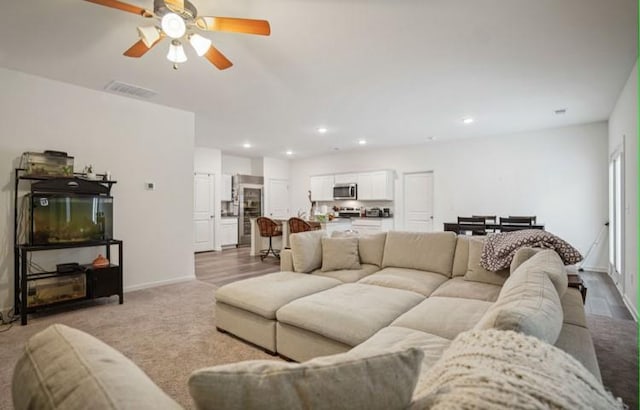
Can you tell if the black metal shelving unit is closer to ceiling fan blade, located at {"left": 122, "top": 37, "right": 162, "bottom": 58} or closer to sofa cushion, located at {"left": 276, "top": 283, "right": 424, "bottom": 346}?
ceiling fan blade, located at {"left": 122, "top": 37, "right": 162, "bottom": 58}

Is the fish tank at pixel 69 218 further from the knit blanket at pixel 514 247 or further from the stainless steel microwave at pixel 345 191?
the stainless steel microwave at pixel 345 191

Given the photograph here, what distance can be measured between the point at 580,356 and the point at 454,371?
0.96m

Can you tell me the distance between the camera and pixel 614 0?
226 cm

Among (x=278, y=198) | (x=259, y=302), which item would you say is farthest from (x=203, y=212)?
(x=259, y=302)

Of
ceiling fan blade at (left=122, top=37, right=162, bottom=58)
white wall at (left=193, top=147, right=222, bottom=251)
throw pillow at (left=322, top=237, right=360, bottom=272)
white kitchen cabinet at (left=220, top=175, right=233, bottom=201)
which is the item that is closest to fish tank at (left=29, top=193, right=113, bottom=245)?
ceiling fan blade at (left=122, top=37, right=162, bottom=58)

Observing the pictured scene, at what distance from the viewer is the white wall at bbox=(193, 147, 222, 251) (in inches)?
312

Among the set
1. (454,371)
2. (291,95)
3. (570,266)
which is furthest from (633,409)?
(291,95)

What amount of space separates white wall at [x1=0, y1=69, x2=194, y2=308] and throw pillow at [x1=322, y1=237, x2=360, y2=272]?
2531 millimetres

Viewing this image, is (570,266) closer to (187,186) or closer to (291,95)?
(291,95)

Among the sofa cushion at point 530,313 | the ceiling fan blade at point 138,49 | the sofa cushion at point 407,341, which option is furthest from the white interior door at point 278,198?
the sofa cushion at point 530,313

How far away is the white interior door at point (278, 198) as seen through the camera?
30.8 ft

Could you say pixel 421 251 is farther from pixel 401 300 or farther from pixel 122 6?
pixel 122 6

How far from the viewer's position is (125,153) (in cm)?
421

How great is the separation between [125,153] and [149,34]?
7.98 ft
